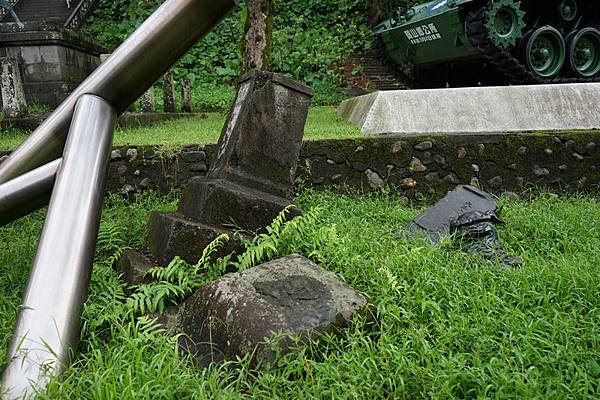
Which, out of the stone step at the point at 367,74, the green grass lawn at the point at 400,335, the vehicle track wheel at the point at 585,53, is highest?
the vehicle track wheel at the point at 585,53

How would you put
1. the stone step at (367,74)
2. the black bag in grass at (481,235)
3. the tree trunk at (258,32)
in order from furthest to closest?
the stone step at (367,74), the tree trunk at (258,32), the black bag in grass at (481,235)

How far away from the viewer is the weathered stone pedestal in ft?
8.46

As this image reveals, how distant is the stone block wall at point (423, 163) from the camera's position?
15.1 feet

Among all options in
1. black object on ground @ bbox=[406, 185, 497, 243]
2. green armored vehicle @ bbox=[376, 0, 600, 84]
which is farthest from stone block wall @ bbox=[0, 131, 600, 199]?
green armored vehicle @ bbox=[376, 0, 600, 84]

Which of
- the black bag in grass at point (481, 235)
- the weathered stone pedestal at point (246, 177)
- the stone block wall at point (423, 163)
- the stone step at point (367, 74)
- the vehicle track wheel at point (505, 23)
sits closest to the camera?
the weathered stone pedestal at point (246, 177)

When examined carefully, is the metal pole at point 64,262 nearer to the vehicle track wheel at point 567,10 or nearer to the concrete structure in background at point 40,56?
the concrete structure in background at point 40,56

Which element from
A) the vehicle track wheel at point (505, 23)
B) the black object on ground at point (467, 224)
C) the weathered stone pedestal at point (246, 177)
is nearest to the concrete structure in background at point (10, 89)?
the weathered stone pedestal at point (246, 177)

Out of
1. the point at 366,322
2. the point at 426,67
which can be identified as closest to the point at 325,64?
the point at 426,67

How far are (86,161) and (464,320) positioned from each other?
154cm

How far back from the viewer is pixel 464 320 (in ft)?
6.85

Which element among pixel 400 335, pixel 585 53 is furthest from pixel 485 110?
pixel 400 335

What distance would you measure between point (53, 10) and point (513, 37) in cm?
1615

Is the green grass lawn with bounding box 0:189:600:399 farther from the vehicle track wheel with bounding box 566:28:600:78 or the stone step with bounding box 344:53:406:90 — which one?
the stone step with bounding box 344:53:406:90

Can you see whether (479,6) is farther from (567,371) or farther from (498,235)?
(567,371)
